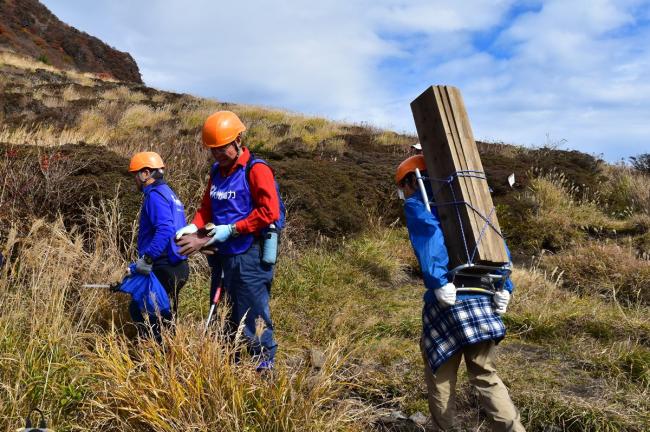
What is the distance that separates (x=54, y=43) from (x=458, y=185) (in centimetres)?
3930

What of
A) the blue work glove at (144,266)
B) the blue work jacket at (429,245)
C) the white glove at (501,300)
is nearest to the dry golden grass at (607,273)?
the white glove at (501,300)

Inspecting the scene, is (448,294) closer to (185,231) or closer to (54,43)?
(185,231)

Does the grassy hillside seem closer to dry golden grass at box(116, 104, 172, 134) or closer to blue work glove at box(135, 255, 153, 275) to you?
blue work glove at box(135, 255, 153, 275)

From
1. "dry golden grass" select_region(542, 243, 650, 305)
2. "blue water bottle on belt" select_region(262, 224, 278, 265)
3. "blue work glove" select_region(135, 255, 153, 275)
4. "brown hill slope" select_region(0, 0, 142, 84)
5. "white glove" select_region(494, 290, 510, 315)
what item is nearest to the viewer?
"white glove" select_region(494, 290, 510, 315)

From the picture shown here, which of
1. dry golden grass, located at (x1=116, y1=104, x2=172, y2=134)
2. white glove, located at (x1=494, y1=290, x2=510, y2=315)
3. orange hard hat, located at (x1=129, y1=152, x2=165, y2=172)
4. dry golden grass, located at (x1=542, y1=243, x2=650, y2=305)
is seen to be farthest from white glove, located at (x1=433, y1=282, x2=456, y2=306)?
dry golden grass, located at (x1=116, y1=104, x2=172, y2=134)

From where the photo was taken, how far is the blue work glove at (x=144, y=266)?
3.60 metres

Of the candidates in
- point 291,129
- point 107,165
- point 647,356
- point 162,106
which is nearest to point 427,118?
point 647,356

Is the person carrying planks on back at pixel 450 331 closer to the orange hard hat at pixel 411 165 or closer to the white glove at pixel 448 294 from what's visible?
the white glove at pixel 448 294

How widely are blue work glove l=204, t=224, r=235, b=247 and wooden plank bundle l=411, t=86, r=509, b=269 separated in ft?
4.28

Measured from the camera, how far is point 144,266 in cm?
361

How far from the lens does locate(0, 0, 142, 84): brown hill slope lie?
3053 cm

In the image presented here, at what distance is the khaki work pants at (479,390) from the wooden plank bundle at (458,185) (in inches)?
19.9

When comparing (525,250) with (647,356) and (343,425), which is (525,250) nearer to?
(647,356)

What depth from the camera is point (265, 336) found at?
3.43 metres
